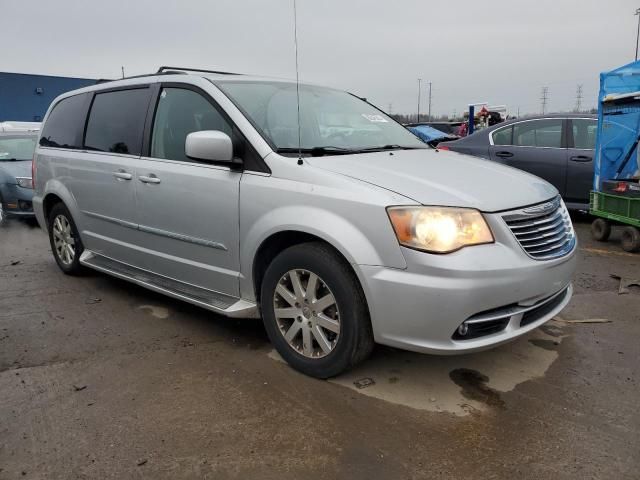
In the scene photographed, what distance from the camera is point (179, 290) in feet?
12.1

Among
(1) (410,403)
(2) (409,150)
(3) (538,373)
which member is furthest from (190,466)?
(2) (409,150)

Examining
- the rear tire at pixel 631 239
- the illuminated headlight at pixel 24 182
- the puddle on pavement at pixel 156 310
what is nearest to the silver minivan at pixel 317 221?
the puddle on pavement at pixel 156 310

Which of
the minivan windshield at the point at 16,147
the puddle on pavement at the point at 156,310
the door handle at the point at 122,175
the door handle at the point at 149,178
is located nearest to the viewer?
the door handle at the point at 149,178

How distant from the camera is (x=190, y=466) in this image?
90.8 inches

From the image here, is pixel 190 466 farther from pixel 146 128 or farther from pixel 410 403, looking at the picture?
pixel 146 128

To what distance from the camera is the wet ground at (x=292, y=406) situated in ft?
7.59

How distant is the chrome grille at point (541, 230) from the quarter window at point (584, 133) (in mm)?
→ 4934

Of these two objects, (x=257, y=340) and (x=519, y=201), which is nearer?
(x=519, y=201)

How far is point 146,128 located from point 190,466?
2.56m

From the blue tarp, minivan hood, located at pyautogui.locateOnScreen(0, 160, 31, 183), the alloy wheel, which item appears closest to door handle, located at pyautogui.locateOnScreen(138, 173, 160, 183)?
the alloy wheel

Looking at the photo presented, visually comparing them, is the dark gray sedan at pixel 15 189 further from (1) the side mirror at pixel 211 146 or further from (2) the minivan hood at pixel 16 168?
(1) the side mirror at pixel 211 146

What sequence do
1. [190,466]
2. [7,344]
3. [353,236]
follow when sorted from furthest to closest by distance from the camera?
[7,344]
[353,236]
[190,466]

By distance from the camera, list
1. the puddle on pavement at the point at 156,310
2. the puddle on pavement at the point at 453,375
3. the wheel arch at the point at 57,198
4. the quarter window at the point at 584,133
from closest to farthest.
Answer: the puddle on pavement at the point at 453,375 < the puddle on pavement at the point at 156,310 < the wheel arch at the point at 57,198 < the quarter window at the point at 584,133

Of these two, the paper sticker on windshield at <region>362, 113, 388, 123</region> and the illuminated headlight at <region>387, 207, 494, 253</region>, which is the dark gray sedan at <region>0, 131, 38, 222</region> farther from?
the illuminated headlight at <region>387, 207, 494, 253</region>
